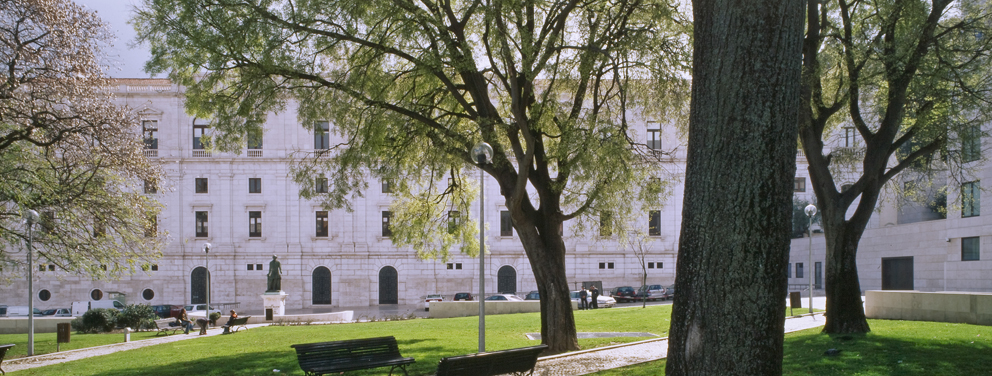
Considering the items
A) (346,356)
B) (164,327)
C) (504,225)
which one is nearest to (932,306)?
(346,356)

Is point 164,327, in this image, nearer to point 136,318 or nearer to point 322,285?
point 136,318

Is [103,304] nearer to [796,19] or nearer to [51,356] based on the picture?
[51,356]

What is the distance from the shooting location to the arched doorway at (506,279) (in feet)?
180

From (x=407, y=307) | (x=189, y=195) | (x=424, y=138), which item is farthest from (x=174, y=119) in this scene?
(x=424, y=138)

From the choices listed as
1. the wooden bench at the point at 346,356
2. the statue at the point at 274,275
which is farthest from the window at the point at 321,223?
the wooden bench at the point at 346,356

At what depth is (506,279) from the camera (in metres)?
55.1

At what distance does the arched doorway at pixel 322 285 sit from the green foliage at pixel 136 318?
23.4 metres

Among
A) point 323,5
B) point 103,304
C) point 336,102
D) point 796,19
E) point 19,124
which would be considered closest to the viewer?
point 796,19

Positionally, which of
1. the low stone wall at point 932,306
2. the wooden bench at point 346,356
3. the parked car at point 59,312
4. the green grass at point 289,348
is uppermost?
the wooden bench at point 346,356

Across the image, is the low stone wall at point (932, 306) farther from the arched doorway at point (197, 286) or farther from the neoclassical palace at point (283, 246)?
the arched doorway at point (197, 286)

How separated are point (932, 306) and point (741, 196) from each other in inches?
715

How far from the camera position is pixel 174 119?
52594mm

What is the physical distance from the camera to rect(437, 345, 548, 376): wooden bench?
374 inches

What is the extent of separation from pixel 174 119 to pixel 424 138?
40.0m
